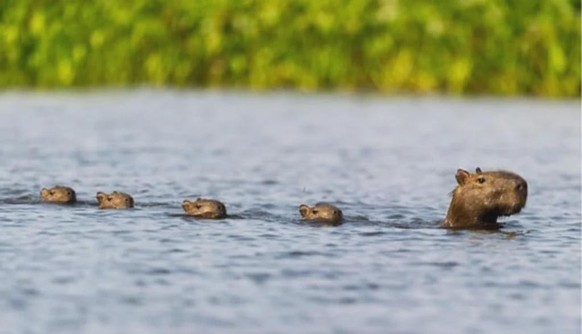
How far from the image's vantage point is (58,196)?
19.5 metres

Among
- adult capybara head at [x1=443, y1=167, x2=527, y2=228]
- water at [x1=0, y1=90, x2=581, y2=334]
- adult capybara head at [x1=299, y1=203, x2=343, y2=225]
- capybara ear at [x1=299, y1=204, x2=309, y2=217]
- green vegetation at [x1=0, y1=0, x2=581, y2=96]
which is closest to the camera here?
water at [x1=0, y1=90, x2=581, y2=334]

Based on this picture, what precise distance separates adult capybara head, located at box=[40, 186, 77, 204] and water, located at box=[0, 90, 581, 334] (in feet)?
0.60

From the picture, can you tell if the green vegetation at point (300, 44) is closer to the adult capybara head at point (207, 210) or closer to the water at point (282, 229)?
the water at point (282, 229)

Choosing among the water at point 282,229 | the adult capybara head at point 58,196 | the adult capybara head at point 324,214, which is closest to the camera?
the water at point 282,229

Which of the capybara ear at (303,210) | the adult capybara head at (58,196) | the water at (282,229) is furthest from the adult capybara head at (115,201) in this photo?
the capybara ear at (303,210)

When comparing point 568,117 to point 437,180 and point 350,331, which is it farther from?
point 350,331

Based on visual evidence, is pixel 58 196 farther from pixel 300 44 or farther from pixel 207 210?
pixel 300 44

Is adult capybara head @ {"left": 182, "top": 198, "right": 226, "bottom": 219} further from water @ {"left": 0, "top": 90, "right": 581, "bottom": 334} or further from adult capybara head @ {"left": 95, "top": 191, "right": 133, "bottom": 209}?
adult capybara head @ {"left": 95, "top": 191, "right": 133, "bottom": 209}

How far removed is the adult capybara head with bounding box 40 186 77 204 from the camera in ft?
63.7

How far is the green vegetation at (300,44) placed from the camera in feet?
118

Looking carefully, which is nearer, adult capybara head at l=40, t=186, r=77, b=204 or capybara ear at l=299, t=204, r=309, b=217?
capybara ear at l=299, t=204, r=309, b=217

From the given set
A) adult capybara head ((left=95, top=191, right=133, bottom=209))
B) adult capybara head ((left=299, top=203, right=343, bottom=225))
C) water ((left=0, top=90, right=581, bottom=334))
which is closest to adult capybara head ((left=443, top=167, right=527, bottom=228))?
water ((left=0, top=90, right=581, bottom=334))

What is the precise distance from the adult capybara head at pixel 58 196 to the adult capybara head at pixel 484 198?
13.5ft

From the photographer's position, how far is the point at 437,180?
78.0 ft
